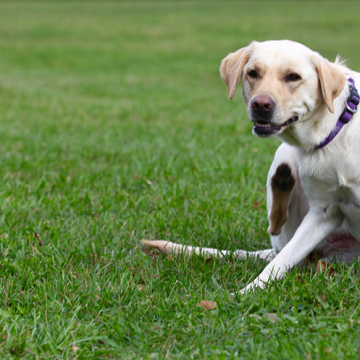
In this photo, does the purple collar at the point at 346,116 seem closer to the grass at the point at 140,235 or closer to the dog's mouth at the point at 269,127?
the dog's mouth at the point at 269,127

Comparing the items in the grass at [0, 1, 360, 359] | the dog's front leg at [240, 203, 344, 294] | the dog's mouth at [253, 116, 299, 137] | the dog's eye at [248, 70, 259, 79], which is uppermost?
the dog's eye at [248, 70, 259, 79]

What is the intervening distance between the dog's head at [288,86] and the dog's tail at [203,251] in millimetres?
913

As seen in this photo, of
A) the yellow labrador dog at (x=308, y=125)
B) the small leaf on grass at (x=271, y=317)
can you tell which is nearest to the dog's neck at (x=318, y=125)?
the yellow labrador dog at (x=308, y=125)

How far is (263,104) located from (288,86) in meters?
0.21

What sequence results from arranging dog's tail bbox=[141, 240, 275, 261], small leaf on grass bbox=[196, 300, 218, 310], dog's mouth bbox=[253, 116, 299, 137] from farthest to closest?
dog's tail bbox=[141, 240, 275, 261], dog's mouth bbox=[253, 116, 299, 137], small leaf on grass bbox=[196, 300, 218, 310]

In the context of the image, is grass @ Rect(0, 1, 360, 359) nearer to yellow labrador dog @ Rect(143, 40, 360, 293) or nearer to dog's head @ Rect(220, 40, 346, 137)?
yellow labrador dog @ Rect(143, 40, 360, 293)

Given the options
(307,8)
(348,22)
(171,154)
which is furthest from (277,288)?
(307,8)

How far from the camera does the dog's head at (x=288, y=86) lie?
3.02 m

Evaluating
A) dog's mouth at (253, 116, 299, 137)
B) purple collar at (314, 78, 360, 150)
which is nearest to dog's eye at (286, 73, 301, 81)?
dog's mouth at (253, 116, 299, 137)

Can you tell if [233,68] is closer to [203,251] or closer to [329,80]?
[329,80]

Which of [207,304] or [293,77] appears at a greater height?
→ [293,77]

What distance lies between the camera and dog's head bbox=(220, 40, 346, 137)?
302cm

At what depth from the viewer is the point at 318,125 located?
3141mm

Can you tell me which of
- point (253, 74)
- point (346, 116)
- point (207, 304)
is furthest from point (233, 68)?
point (207, 304)
